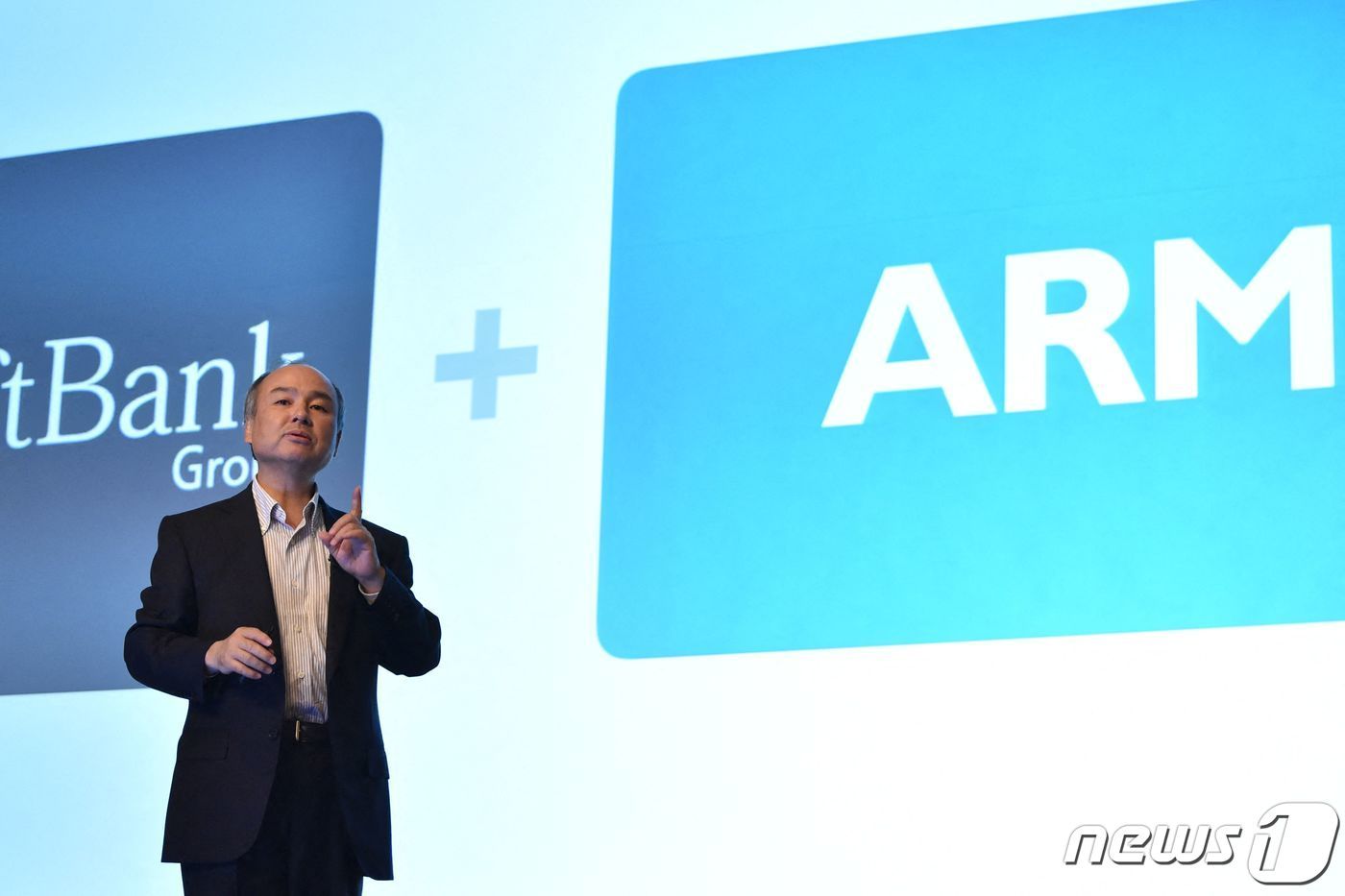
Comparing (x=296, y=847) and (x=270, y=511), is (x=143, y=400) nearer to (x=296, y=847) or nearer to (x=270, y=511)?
(x=270, y=511)

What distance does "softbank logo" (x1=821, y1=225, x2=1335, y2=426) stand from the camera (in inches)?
116

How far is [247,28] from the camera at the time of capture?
3.78 metres

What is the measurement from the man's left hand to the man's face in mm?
152

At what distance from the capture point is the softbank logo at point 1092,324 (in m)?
2.96

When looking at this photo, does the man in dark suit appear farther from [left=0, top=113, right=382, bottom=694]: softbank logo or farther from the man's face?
[left=0, top=113, right=382, bottom=694]: softbank logo

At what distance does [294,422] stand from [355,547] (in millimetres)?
231

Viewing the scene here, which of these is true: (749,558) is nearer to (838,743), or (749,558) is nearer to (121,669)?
(838,743)

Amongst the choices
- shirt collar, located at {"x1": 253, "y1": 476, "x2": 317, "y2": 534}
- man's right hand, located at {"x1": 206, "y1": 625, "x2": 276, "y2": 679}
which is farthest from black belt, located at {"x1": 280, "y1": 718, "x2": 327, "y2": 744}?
shirt collar, located at {"x1": 253, "y1": 476, "x2": 317, "y2": 534}

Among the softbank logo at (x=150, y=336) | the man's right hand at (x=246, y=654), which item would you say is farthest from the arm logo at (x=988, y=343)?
the man's right hand at (x=246, y=654)

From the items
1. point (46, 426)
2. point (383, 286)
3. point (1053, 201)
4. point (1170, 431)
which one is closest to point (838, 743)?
point (1170, 431)

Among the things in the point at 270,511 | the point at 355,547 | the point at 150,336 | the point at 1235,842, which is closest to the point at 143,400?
the point at 150,336

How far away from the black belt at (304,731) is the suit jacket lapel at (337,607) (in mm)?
55

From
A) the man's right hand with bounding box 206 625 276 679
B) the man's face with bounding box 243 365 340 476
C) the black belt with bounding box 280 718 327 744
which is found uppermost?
the man's face with bounding box 243 365 340 476

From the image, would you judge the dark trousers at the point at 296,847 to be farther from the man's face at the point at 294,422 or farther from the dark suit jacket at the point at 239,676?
the man's face at the point at 294,422
